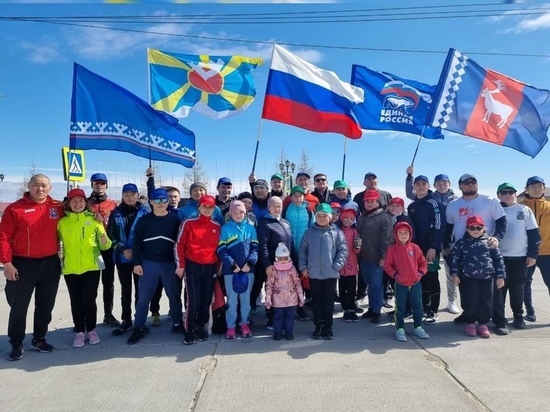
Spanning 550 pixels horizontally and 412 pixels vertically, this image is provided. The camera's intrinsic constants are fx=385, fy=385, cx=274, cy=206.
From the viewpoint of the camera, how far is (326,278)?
191 inches

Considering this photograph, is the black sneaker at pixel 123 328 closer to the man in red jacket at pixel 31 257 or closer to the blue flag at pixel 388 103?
the man in red jacket at pixel 31 257

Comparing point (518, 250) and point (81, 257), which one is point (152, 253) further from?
point (518, 250)

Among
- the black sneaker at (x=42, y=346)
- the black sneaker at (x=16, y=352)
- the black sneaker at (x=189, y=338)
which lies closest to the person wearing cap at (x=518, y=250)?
the black sneaker at (x=189, y=338)

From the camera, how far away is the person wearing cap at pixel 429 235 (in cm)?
547

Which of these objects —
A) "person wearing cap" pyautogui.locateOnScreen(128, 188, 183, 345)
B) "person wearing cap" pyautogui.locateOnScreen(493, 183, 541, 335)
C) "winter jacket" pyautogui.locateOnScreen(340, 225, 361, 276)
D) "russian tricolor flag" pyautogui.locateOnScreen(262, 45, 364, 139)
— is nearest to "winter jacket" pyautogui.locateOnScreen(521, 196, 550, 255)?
"person wearing cap" pyautogui.locateOnScreen(493, 183, 541, 335)

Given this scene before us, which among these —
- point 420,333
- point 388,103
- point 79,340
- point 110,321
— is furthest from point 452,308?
point 79,340

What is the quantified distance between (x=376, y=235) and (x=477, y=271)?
134 centimetres

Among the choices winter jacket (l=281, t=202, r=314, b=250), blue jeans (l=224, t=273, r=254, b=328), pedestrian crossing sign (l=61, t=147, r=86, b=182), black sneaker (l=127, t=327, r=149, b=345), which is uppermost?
pedestrian crossing sign (l=61, t=147, r=86, b=182)

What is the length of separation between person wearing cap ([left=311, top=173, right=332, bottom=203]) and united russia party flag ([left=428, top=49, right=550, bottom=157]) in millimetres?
2031

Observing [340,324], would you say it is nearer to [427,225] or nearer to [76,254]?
[427,225]

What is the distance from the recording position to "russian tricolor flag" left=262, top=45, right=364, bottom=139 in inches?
263

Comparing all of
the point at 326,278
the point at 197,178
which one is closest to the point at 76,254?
the point at 326,278

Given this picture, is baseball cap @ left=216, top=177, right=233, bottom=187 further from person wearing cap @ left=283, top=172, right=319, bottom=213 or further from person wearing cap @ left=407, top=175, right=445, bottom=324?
person wearing cap @ left=407, top=175, right=445, bottom=324

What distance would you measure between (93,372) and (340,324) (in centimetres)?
313
